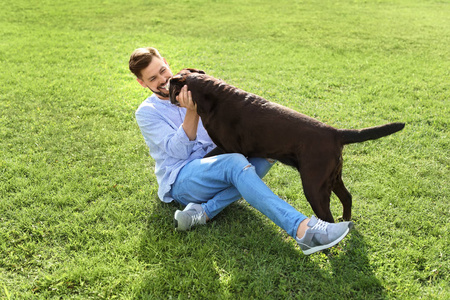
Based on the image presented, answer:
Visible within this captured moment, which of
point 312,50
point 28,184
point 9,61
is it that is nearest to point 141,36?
point 9,61

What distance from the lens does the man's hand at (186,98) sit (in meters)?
3.09

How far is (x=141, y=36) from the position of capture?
9.62 metres

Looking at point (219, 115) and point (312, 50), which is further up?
point (219, 115)

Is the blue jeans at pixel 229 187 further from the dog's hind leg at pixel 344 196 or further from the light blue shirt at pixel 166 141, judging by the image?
the dog's hind leg at pixel 344 196

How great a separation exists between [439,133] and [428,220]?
198cm

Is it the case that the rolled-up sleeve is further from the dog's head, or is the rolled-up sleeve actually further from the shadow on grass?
the shadow on grass

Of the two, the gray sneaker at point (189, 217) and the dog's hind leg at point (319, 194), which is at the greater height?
the dog's hind leg at point (319, 194)

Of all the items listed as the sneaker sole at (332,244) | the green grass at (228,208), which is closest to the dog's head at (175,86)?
the green grass at (228,208)

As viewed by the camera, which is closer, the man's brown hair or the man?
the man

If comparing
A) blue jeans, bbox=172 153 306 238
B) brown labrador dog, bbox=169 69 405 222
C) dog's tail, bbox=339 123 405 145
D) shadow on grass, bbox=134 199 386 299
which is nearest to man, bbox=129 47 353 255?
blue jeans, bbox=172 153 306 238

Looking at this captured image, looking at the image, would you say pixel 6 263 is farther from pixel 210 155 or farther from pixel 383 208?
pixel 383 208

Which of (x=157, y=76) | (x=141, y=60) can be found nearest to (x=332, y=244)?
(x=157, y=76)

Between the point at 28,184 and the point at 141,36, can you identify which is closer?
the point at 28,184

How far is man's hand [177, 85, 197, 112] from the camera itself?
3088 millimetres
